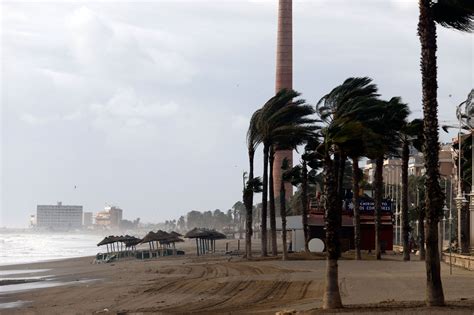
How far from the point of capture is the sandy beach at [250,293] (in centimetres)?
2066

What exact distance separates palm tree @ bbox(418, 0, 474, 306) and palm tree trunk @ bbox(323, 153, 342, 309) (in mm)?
1959

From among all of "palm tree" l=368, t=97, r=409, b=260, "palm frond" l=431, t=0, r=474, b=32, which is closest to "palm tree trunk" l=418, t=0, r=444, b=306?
"palm frond" l=431, t=0, r=474, b=32

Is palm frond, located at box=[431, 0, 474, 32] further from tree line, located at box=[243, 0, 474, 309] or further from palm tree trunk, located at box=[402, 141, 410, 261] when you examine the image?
palm tree trunk, located at box=[402, 141, 410, 261]

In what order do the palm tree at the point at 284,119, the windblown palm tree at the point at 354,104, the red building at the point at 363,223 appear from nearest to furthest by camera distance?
1. the windblown palm tree at the point at 354,104
2. the palm tree at the point at 284,119
3. the red building at the point at 363,223

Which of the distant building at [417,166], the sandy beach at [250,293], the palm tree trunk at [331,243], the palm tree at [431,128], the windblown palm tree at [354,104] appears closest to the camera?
the palm tree at [431,128]

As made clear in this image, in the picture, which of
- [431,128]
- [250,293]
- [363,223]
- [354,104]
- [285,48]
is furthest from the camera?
[285,48]

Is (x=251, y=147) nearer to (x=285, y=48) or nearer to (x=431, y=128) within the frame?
(x=431, y=128)

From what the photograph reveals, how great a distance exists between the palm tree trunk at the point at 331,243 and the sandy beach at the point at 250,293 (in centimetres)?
56

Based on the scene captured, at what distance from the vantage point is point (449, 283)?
81.3ft

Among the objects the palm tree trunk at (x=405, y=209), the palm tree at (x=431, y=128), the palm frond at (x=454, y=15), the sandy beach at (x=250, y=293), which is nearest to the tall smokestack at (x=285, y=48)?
the palm tree trunk at (x=405, y=209)

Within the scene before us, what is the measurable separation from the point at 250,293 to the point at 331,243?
7387mm

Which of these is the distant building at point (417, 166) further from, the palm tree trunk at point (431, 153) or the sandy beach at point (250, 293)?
the palm tree trunk at point (431, 153)

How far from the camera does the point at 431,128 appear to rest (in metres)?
18.2

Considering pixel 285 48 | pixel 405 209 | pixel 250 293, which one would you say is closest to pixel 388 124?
pixel 405 209
